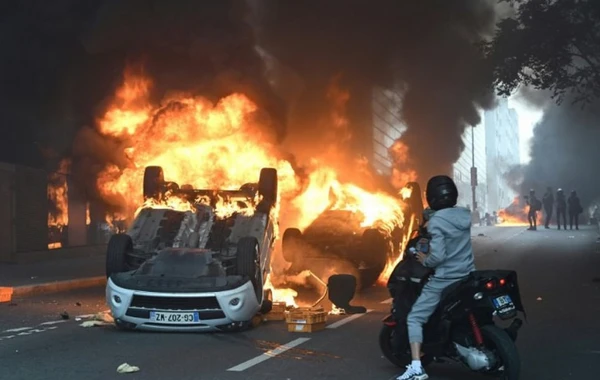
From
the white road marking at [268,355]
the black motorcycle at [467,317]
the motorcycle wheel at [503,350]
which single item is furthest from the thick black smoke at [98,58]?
the motorcycle wheel at [503,350]

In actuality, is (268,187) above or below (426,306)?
above

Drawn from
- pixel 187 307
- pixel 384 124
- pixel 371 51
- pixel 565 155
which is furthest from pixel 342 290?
pixel 565 155

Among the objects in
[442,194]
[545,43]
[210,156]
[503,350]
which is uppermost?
[545,43]

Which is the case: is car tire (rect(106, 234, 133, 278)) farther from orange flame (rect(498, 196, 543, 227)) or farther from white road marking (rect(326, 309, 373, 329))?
orange flame (rect(498, 196, 543, 227))

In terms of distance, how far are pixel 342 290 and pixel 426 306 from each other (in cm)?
435

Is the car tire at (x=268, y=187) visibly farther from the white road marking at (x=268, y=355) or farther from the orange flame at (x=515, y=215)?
the orange flame at (x=515, y=215)

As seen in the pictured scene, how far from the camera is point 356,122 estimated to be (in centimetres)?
2080

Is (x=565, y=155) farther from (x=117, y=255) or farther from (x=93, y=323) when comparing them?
(x=93, y=323)

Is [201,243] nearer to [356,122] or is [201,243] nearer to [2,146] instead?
[356,122]

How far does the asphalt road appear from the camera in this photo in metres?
6.71

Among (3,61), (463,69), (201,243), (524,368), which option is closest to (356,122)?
(463,69)

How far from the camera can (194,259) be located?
30.6 ft

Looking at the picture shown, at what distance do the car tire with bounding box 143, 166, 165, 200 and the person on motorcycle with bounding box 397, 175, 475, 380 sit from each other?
5.99 meters

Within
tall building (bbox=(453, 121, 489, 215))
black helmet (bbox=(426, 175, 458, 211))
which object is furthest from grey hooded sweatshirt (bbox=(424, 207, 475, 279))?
tall building (bbox=(453, 121, 489, 215))
